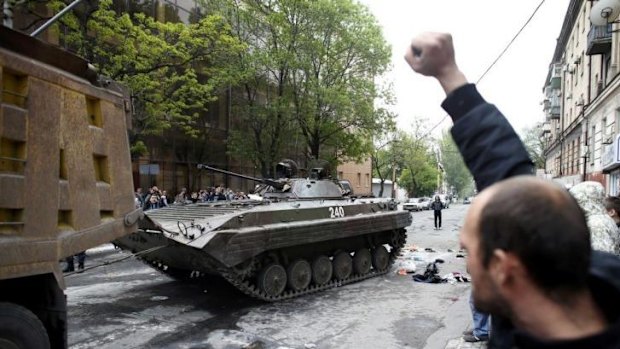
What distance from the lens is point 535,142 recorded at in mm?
54469

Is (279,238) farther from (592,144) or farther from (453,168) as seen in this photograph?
(453,168)

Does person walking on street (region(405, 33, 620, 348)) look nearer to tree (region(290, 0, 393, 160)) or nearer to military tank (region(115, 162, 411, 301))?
military tank (region(115, 162, 411, 301))

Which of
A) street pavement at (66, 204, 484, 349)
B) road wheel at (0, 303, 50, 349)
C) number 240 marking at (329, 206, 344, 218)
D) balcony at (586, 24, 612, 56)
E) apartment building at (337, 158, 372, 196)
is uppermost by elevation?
balcony at (586, 24, 612, 56)

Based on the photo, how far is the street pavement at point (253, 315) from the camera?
607 cm

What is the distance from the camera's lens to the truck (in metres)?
3.40

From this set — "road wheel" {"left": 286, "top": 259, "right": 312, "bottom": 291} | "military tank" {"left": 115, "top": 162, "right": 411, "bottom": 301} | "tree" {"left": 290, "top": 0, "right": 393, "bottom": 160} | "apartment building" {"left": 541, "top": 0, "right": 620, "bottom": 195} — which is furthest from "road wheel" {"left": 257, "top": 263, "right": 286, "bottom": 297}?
"tree" {"left": 290, "top": 0, "right": 393, "bottom": 160}

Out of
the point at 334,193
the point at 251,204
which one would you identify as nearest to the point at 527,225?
the point at 251,204

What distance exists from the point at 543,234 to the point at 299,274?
25.7 feet

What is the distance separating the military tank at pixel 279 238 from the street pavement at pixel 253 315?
354 millimetres

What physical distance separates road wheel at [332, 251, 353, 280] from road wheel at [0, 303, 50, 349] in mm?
6298

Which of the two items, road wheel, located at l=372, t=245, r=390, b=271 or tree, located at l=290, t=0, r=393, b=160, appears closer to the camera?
road wheel, located at l=372, t=245, r=390, b=271

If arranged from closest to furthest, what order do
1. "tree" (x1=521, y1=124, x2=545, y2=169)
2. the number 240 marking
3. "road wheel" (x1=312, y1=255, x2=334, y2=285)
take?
"road wheel" (x1=312, y1=255, x2=334, y2=285)
the number 240 marking
"tree" (x1=521, y1=124, x2=545, y2=169)

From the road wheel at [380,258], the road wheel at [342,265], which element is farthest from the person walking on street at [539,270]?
the road wheel at [380,258]

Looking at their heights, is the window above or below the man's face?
above
